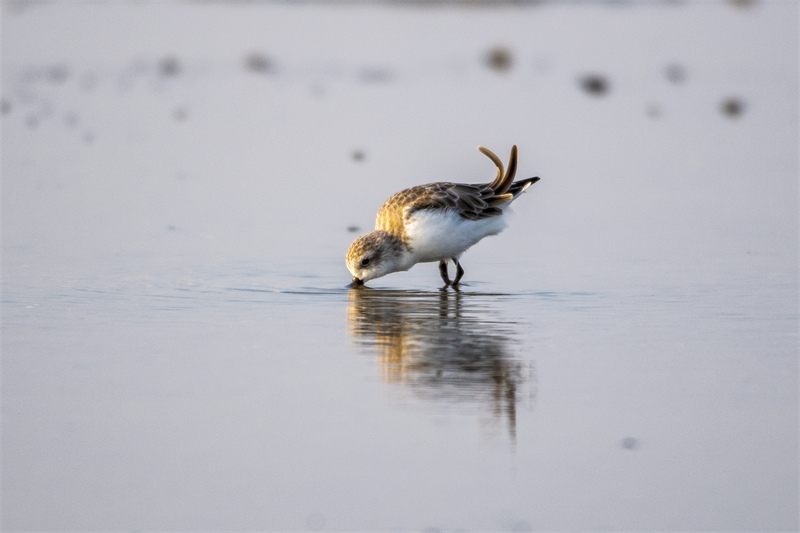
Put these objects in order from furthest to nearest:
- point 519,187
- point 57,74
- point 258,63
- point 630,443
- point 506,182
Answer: point 258,63 < point 57,74 < point 519,187 < point 506,182 < point 630,443

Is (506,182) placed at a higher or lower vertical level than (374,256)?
higher

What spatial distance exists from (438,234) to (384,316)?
1267 millimetres

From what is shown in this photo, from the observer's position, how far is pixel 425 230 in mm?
9906

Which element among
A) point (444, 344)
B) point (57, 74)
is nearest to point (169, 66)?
point (57, 74)

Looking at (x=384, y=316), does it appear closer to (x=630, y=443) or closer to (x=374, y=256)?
(x=374, y=256)

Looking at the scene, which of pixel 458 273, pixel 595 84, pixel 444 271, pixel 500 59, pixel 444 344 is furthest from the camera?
pixel 500 59

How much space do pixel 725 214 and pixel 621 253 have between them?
2.11 m

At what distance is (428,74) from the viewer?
70.8 feet

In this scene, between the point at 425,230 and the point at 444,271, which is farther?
the point at 444,271

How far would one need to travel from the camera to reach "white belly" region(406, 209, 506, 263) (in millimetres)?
9922

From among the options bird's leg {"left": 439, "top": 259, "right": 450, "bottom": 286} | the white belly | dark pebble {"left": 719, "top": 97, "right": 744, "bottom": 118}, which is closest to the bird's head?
the white belly

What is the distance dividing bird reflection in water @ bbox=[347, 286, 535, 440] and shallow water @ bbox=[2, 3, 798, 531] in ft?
0.10

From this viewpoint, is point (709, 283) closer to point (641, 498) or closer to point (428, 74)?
point (641, 498)

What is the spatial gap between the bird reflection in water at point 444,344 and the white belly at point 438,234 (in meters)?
0.33
